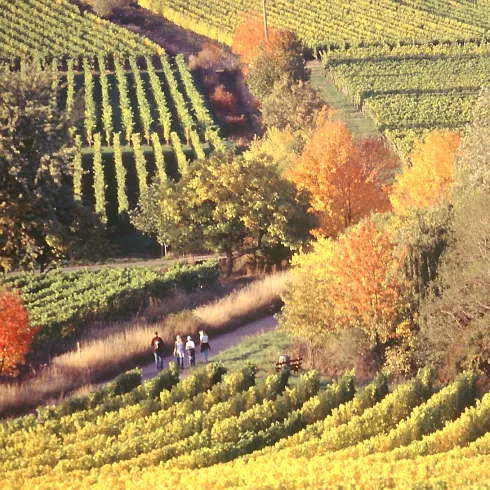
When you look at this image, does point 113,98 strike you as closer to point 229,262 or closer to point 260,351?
point 229,262

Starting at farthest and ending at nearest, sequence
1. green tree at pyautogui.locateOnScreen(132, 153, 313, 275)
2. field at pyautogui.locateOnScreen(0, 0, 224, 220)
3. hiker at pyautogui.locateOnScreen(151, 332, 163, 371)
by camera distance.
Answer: field at pyautogui.locateOnScreen(0, 0, 224, 220) → green tree at pyautogui.locateOnScreen(132, 153, 313, 275) → hiker at pyautogui.locateOnScreen(151, 332, 163, 371)

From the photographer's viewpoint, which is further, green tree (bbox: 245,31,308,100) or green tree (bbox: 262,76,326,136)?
green tree (bbox: 245,31,308,100)

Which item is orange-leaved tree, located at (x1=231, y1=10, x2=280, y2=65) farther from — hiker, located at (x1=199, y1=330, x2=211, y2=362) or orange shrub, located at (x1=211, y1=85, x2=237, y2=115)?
hiker, located at (x1=199, y1=330, x2=211, y2=362)

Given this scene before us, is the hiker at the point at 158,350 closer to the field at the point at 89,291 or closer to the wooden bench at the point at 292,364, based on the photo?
the wooden bench at the point at 292,364

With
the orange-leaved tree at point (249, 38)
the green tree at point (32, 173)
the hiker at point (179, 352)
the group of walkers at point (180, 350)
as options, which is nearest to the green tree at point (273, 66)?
the orange-leaved tree at point (249, 38)

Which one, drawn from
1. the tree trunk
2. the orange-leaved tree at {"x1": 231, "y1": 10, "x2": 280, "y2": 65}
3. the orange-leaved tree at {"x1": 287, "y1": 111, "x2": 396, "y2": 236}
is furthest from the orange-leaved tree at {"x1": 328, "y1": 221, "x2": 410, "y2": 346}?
the orange-leaved tree at {"x1": 231, "y1": 10, "x2": 280, "y2": 65}

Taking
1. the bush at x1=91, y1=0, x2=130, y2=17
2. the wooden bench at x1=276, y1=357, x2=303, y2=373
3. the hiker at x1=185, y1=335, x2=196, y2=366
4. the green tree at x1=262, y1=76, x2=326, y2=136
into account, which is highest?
the bush at x1=91, y1=0, x2=130, y2=17
